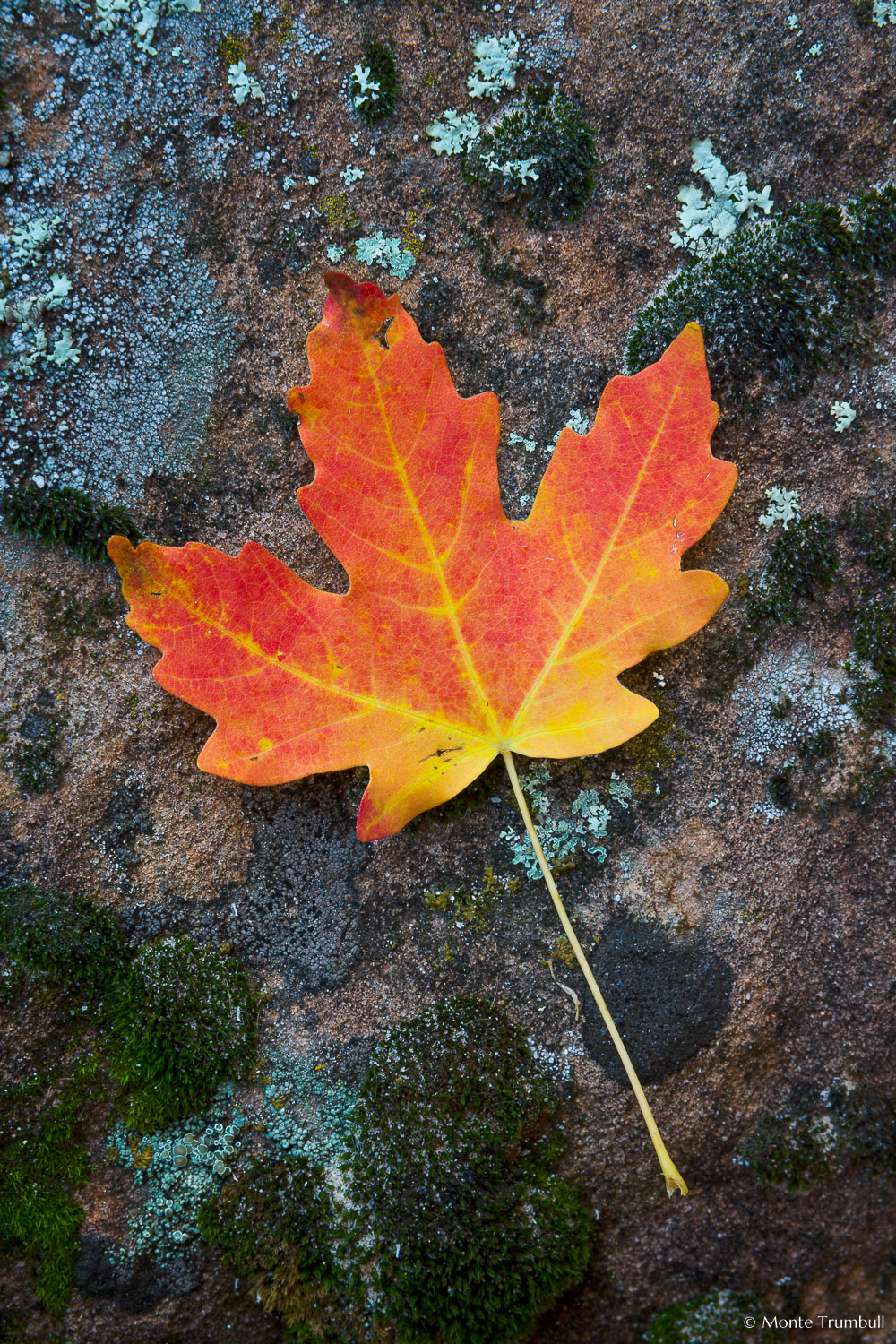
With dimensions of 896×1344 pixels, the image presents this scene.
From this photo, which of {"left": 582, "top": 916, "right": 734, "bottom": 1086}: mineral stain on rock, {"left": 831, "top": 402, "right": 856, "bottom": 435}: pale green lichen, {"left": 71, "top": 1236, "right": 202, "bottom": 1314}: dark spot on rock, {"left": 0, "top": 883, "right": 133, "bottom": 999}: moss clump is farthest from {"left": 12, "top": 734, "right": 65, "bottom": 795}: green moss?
{"left": 831, "top": 402, "right": 856, "bottom": 435}: pale green lichen

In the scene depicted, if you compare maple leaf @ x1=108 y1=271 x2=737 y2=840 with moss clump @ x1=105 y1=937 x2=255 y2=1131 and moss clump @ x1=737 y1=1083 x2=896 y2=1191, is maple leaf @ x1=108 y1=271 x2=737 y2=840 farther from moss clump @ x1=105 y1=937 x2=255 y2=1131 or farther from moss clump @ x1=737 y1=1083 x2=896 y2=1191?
moss clump @ x1=737 y1=1083 x2=896 y2=1191

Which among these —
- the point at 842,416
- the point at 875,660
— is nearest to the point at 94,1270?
the point at 875,660

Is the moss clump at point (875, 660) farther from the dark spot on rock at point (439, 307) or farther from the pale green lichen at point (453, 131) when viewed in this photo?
the pale green lichen at point (453, 131)

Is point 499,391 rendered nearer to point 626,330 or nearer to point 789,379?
point 626,330

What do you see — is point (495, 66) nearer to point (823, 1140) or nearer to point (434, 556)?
point (434, 556)

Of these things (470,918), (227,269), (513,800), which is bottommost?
(470,918)

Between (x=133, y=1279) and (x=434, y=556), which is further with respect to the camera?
(x=133, y=1279)

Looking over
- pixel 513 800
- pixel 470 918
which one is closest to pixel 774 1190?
pixel 470 918
